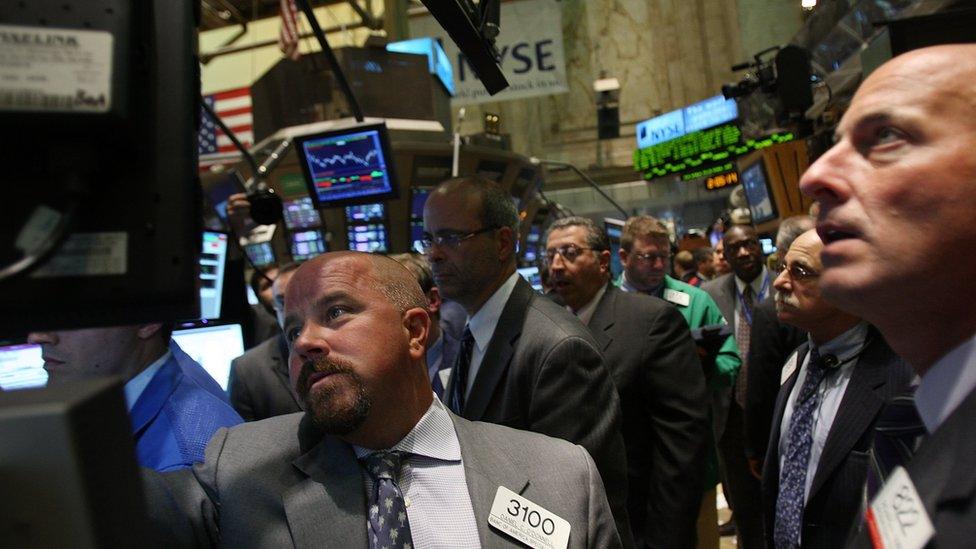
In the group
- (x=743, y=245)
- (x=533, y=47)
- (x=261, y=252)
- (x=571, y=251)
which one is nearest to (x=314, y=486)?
(x=571, y=251)

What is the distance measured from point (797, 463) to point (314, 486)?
1497mm

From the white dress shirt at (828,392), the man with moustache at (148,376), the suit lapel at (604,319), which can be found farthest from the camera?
the suit lapel at (604,319)

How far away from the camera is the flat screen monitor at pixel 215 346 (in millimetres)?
3535

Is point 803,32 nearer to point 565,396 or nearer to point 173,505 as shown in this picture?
point 565,396

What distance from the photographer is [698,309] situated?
4621mm

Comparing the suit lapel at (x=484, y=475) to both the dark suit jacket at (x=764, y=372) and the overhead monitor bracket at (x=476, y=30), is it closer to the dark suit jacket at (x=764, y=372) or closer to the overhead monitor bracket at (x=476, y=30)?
the overhead monitor bracket at (x=476, y=30)

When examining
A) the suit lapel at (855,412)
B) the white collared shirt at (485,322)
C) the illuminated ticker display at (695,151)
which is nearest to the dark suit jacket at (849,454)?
the suit lapel at (855,412)

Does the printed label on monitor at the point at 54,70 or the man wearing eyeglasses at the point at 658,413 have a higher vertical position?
the printed label on monitor at the point at 54,70

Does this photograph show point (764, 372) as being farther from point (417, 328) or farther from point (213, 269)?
point (213, 269)

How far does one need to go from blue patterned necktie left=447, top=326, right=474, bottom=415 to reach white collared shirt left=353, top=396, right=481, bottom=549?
727mm

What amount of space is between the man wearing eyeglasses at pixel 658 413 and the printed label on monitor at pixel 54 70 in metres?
2.50

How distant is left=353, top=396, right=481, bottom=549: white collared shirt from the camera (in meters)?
1.55

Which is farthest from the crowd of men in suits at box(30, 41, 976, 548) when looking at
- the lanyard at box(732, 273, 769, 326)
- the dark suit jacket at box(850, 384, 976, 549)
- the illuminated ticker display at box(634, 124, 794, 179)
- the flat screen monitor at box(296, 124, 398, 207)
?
the illuminated ticker display at box(634, 124, 794, 179)

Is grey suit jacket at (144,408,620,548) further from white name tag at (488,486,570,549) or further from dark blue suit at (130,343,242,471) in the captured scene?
dark blue suit at (130,343,242,471)
